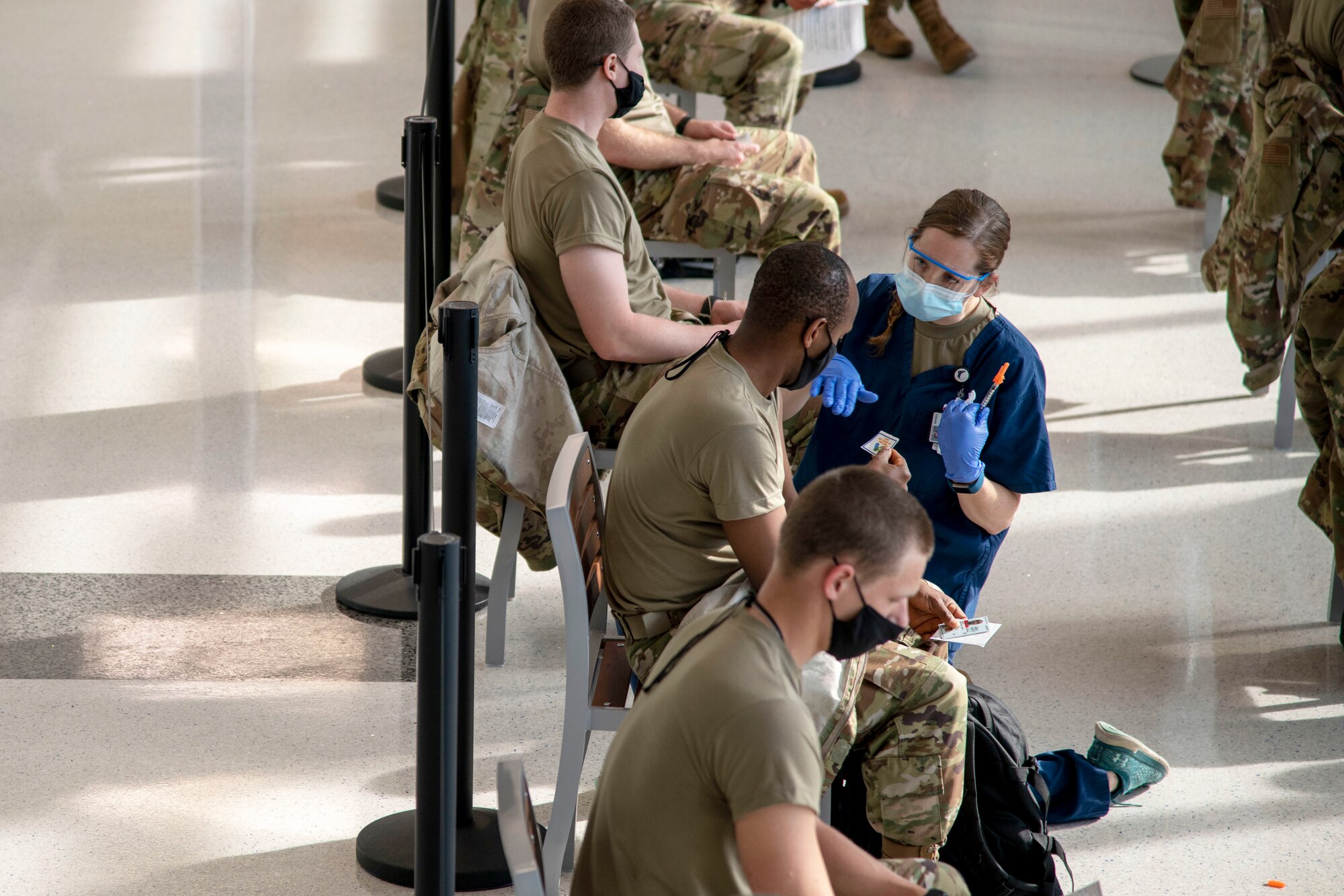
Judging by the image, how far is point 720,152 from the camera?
4320mm

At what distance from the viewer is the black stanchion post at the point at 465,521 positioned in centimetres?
255

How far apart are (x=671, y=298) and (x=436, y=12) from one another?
0.94 meters

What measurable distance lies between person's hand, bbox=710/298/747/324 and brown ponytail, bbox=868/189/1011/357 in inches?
28.7

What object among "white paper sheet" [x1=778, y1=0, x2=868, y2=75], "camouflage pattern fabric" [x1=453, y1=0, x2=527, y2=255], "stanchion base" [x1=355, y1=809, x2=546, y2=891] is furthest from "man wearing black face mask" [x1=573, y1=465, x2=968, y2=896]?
"white paper sheet" [x1=778, y1=0, x2=868, y2=75]

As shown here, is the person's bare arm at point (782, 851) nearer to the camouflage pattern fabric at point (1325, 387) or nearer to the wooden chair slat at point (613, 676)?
the wooden chair slat at point (613, 676)

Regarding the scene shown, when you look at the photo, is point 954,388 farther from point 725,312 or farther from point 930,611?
point 725,312

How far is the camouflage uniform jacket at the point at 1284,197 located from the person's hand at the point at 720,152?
132cm

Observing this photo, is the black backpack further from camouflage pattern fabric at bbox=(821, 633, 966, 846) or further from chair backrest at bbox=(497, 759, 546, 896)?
chair backrest at bbox=(497, 759, 546, 896)

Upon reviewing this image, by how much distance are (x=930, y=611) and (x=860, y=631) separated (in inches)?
34.7

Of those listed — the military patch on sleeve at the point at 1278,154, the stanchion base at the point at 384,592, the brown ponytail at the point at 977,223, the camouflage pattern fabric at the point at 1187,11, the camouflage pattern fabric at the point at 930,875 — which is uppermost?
the camouflage pattern fabric at the point at 1187,11

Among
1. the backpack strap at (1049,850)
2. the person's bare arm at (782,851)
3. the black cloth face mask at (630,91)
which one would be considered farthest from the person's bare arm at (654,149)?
the person's bare arm at (782,851)

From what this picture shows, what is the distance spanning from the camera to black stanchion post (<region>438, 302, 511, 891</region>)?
8.37 feet

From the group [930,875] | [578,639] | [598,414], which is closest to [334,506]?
[598,414]

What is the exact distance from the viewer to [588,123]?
3404 mm
